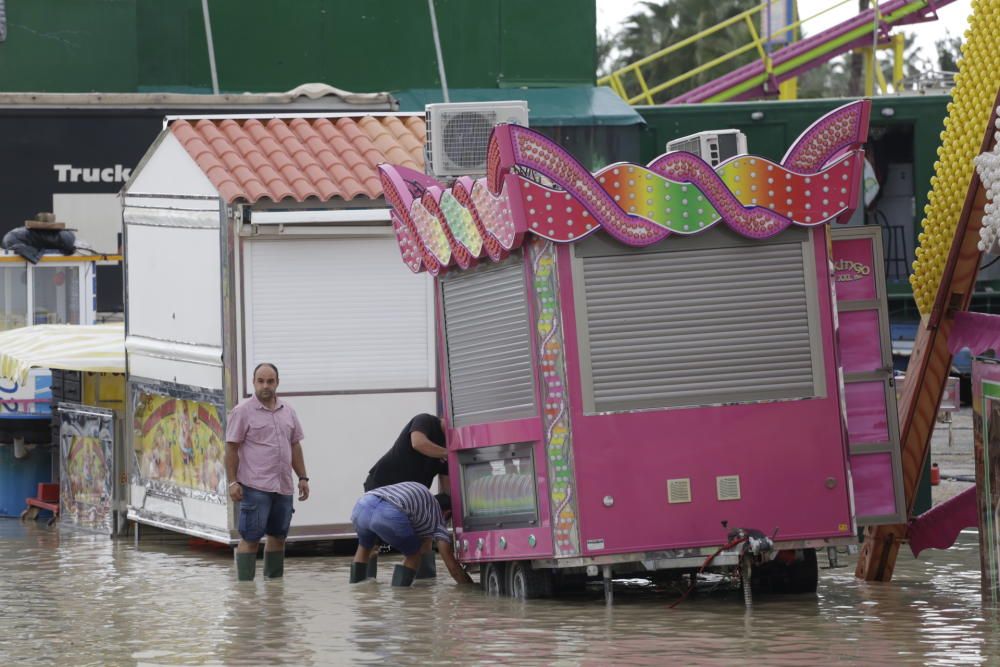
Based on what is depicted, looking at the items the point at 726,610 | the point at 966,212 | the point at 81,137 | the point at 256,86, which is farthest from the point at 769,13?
the point at 726,610

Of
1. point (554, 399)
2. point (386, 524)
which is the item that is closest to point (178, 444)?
point (386, 524)

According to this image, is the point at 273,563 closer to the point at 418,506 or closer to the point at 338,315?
the point at 418,506

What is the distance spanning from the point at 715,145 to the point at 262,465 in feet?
12.7

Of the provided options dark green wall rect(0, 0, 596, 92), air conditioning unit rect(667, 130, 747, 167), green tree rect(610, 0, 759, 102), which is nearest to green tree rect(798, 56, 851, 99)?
green tree rect(610, 0, 759, 102)

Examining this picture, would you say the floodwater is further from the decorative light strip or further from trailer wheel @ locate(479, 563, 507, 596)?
the decorative light strip

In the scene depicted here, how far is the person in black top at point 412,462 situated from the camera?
13477 mm

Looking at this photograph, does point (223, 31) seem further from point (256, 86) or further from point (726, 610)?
point (726, 610)

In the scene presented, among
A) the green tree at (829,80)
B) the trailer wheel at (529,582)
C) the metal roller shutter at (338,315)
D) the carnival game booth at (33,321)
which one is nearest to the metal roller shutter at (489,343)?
the trailer wheel at (529,582)

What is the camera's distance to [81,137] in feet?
73.8

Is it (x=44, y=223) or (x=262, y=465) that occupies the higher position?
(x=44, y=223)

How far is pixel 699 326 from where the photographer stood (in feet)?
39.2

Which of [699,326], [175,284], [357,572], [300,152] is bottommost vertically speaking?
[357,572]

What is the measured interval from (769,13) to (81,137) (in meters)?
14.4

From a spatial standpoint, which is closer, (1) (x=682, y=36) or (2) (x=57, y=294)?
(2) (x=57, y=294)
